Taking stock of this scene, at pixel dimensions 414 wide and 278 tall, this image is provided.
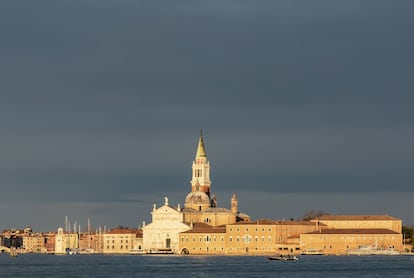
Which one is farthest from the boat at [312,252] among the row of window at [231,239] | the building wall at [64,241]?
the building wall at [64,241]

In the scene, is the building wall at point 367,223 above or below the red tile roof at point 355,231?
above

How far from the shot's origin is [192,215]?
497ft

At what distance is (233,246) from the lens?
141875mm

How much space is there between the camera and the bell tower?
155m

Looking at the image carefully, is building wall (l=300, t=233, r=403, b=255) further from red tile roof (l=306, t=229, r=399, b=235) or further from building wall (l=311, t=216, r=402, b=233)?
building wall (l=311, t=216, r=402, b=233)

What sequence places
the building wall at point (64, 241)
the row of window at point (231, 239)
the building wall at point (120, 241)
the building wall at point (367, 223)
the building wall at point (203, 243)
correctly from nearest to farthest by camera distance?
1. the row of window at point (231, 239)
2. the building wall at point (203, 243)
3. the building wall at point (367, 223)
4. the building wall at point (120, 241)
5. the building wall at point (64, 241)

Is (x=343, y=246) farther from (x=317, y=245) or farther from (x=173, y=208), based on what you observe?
(x=173, y=208)

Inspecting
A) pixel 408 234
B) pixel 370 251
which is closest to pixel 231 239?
pixel 370 251

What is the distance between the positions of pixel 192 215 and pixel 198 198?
7.80 feet

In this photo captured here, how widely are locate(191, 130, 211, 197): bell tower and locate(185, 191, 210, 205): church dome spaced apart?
1.46 metres

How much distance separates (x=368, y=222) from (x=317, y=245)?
9.81 meters

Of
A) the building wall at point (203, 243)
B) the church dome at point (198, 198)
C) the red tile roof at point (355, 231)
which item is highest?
the church dome at point (198, 198)

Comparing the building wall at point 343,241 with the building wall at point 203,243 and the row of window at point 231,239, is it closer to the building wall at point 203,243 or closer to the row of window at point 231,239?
the row of window at point 231,239

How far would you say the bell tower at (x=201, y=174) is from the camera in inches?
6093
